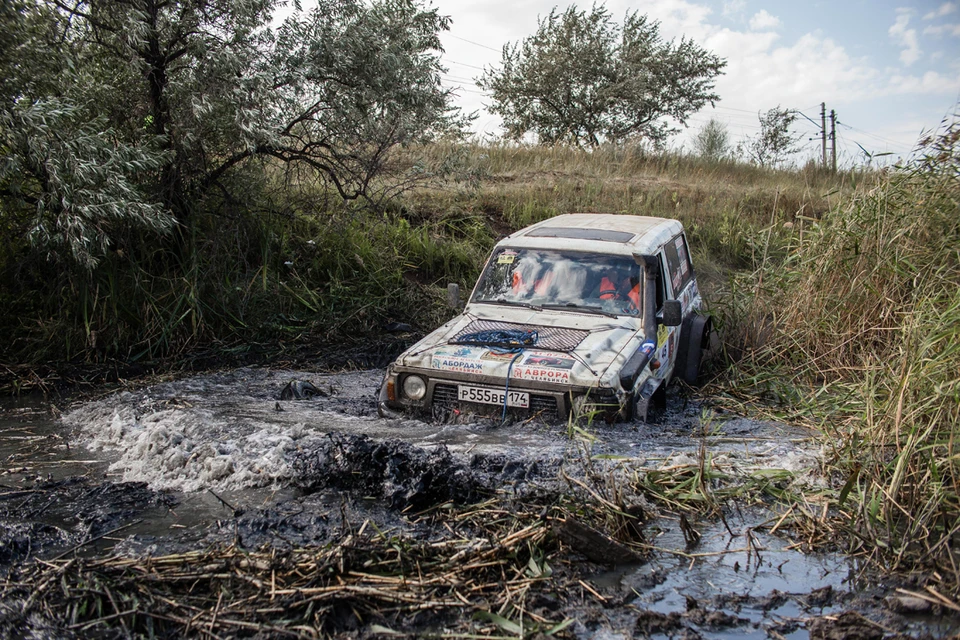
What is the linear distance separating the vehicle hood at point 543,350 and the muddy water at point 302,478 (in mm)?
395

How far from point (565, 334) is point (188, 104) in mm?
5057

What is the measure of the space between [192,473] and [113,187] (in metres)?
3.40

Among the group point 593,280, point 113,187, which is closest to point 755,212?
point 593,280

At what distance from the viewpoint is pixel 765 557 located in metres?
4.12

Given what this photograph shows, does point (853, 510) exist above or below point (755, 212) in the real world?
below

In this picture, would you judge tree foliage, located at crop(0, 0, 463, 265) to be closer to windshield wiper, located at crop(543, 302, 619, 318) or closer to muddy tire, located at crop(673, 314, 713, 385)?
windshield wiper, located at crop(543, 302, 619, 318)

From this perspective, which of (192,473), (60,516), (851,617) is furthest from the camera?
(192,473)

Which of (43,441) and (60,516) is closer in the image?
(60,516)

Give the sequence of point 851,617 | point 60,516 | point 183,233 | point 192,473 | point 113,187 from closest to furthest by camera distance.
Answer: point 851,617 → point 60,516 → point 192,473 → point 113,187 → point 183,233

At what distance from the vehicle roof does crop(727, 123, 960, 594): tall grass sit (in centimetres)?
146

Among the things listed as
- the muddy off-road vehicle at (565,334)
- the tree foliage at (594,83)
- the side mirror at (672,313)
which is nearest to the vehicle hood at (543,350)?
the muddy off-road vehicle at (565,334)

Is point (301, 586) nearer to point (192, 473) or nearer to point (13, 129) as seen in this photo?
point (192, 473)

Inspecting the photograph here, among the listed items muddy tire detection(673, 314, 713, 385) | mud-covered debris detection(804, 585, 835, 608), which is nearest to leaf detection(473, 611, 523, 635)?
mud-covered debris detection(804, 585, 835, 608)

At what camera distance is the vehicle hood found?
227 inches
